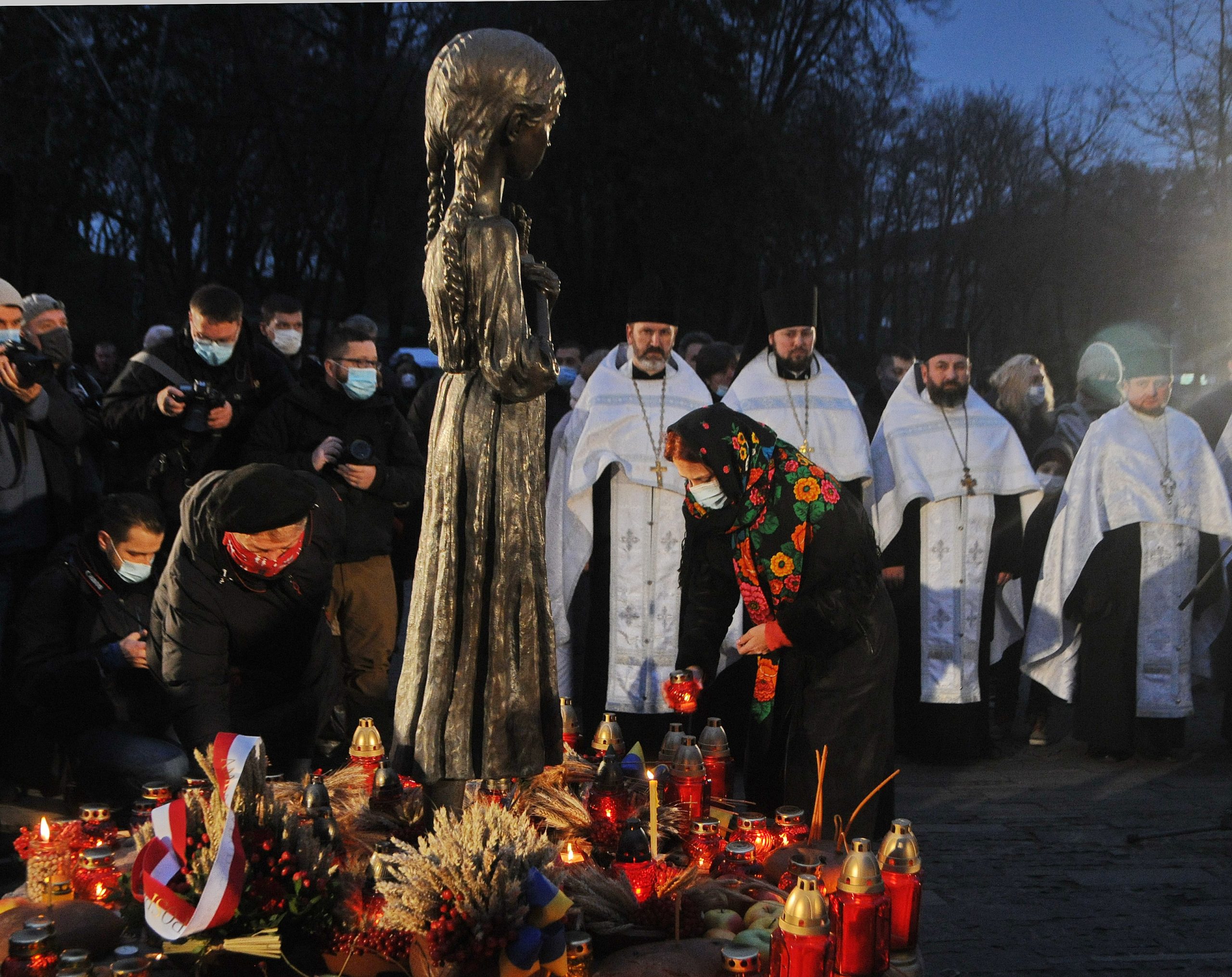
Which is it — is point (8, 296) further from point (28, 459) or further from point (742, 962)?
point (742, 962)

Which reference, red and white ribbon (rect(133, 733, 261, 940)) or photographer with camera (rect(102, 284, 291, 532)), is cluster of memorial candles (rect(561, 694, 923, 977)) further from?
photographer with camera (rect(102, 284, 291, 532))

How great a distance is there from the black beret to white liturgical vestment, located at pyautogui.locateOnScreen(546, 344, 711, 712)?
2.96 meters

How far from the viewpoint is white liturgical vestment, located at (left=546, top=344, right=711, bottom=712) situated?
688 cm

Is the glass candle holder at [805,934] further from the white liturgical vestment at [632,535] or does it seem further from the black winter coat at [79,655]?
the white liturgical vestment at [632,535]

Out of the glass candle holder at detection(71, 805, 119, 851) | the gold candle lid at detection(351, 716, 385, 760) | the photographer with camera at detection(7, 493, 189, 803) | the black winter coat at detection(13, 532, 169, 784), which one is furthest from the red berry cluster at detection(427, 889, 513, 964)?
the black winter coat at detection(13, 532, 169, 784)

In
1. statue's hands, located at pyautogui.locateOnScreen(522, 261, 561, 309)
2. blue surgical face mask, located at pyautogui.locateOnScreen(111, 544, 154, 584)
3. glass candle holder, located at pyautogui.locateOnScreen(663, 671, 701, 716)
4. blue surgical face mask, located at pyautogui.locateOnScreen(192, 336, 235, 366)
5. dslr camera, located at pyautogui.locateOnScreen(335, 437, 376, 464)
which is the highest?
blue surgical face mask, located at pyautogui.locateOnScreen(192, 336, 235, 366)

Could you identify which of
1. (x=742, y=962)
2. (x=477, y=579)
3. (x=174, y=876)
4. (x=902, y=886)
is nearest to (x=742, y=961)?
(x=742, y=962)

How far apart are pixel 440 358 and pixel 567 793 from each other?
142 cm

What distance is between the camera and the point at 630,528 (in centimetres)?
697

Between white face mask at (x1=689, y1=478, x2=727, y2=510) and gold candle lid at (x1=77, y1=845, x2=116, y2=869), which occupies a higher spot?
white face mask at (x1=689, y1=478, x2=727, y2=510)

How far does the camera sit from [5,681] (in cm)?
534

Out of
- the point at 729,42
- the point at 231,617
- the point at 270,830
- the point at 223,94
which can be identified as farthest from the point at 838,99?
the point at 270,830

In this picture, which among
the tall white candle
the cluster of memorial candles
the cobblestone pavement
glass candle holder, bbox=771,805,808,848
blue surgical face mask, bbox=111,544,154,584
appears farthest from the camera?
blue surgical face mask, bbox=111,544,154,584

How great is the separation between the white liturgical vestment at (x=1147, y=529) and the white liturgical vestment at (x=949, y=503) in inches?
16.5
